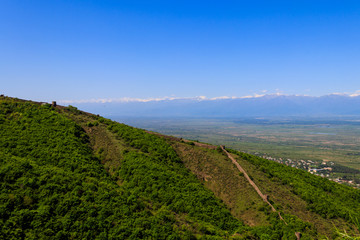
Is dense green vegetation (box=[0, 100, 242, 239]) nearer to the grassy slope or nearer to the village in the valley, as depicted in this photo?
the grassy slope

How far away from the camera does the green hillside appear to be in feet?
56.4

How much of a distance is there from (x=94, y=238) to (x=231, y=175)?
2420cm

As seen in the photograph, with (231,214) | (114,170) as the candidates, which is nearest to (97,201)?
(114,170)

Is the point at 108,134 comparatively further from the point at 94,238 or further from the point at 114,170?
the point at 94,238

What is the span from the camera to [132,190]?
25.9 metres

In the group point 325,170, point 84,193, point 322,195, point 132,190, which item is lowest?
point 325,170

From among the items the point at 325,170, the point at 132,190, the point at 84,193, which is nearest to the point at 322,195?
the point at 132,190

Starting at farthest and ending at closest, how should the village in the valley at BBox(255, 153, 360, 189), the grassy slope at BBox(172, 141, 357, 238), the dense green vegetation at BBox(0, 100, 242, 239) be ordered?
the village in the valley at BBox(255, 153, 360, 189) < the grassy slope at BBox(172, 141, 357, 238) < the dense green vegetation at BBox(0, 100, 242, 239)

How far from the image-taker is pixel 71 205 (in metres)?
18.1

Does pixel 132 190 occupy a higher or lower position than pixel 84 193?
lower

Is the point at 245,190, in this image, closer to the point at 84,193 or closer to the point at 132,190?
the point at 132,190

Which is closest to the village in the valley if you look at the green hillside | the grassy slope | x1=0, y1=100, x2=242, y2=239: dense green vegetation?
the green hillside

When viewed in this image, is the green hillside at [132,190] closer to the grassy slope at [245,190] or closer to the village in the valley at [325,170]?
the grassy slope at [245,190]

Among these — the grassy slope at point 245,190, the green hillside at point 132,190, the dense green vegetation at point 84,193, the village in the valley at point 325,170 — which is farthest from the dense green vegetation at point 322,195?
the village in the valley at point 325,170
